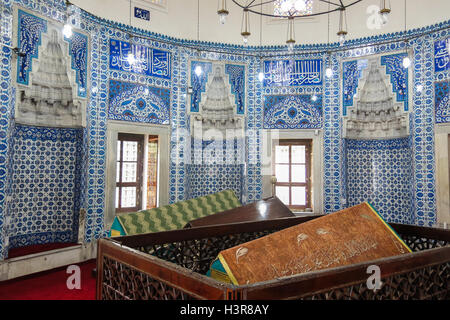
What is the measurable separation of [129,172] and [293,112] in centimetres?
367

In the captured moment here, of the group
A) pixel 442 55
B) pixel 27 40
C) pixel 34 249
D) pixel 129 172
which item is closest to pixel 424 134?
pixel 442 55

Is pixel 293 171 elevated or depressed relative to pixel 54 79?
depressed

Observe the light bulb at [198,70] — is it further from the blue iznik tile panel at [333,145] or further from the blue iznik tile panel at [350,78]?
the blue iznik tile panel at [350,78]

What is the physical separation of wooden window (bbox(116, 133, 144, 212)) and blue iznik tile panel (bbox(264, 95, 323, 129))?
2777 millimetres

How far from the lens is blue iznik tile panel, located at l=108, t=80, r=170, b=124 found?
6.33 meters

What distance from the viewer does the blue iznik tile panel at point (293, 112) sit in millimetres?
7324

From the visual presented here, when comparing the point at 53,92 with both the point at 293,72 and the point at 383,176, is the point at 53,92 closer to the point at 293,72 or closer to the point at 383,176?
the point at 293,72

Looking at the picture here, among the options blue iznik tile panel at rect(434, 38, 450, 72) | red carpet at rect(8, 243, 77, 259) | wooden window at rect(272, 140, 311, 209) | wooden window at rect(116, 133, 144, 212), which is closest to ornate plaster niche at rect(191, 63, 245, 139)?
wooden window at rect(272, 140, 311, 209)

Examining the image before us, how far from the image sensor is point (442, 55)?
614 cm

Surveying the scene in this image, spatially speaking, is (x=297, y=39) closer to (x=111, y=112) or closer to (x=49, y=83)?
(x=111, y=112)

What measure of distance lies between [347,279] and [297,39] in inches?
272

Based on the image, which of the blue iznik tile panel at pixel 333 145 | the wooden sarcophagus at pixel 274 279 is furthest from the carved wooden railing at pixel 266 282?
the blue iznik tile panel at pixel 333 145

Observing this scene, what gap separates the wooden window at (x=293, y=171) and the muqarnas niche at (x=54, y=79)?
13.8 feet

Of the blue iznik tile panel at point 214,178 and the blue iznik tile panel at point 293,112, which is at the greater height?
the blue iznik tile panel at point 293,112
